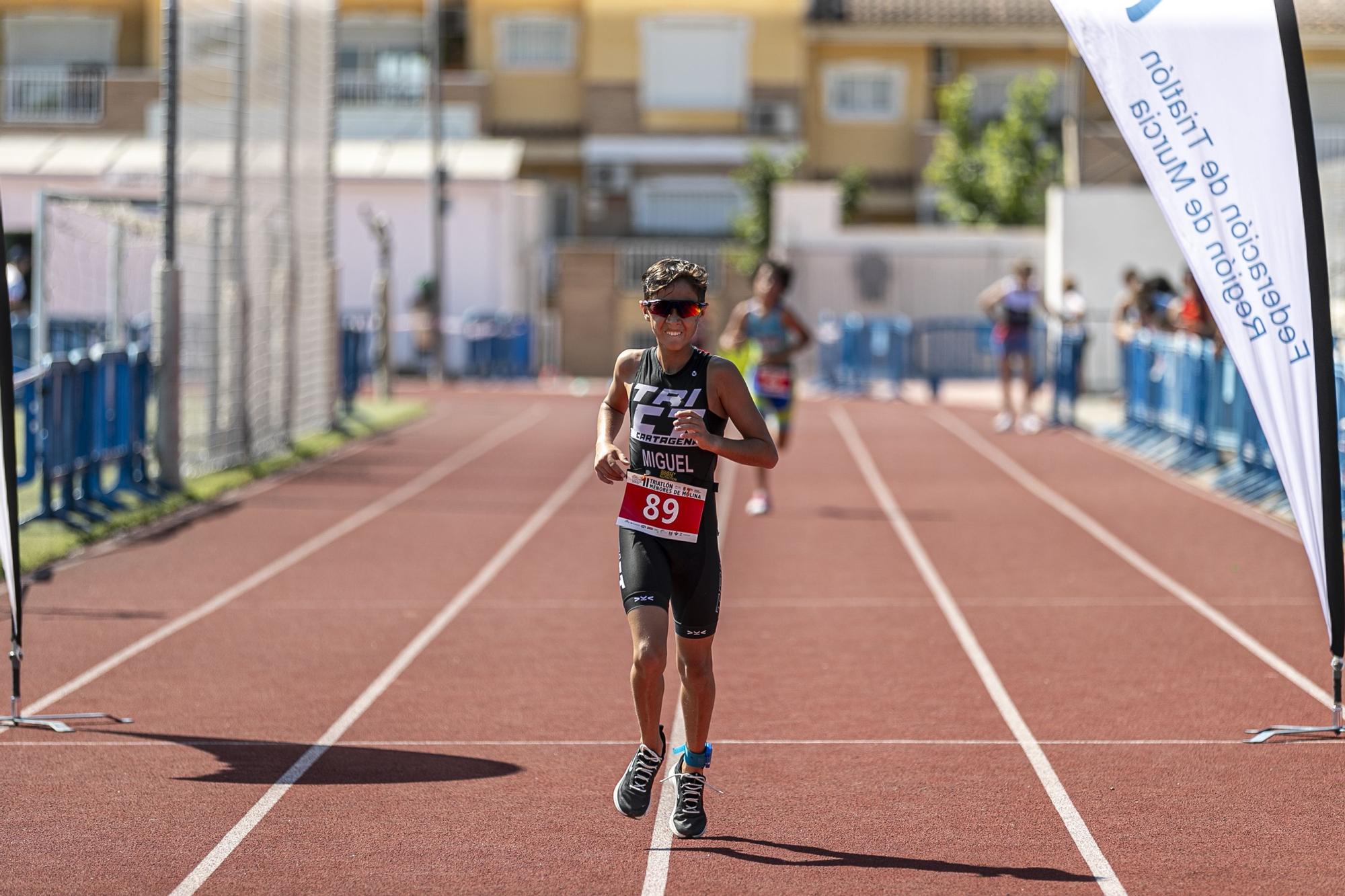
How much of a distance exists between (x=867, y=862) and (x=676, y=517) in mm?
1295

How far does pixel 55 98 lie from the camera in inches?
1832

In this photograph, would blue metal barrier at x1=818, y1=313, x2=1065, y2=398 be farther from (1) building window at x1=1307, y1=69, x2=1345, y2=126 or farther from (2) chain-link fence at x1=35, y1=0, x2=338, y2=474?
(2) chain-link fence at x1=35, y1=0, x2=338, y2=474

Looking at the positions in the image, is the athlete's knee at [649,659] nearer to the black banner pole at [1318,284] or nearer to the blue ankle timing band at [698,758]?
the blue ankle timing band at [698,758]

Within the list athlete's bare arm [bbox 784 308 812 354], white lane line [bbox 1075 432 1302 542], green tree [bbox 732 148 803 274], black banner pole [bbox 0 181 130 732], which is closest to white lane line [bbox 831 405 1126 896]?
athlete's bare arm [bbox 784 308 812 354]

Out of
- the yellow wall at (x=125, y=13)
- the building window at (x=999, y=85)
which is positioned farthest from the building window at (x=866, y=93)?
the yellow wall at (x=125, y=13)

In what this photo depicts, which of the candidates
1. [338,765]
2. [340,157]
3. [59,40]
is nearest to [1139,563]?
[338,765]

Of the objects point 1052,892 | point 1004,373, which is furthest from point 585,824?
point 1004,373

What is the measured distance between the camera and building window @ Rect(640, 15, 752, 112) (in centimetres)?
4756

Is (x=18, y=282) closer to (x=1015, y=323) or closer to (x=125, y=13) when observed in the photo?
(x=1015, y=323)

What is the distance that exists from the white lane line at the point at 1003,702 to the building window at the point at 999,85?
32.0 m

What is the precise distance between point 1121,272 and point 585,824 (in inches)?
1079

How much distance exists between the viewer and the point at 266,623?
1145 centimetres

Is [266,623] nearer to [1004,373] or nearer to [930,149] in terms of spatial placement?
[1004,373]

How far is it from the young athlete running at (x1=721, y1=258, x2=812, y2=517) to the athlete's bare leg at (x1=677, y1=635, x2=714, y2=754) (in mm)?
8952
